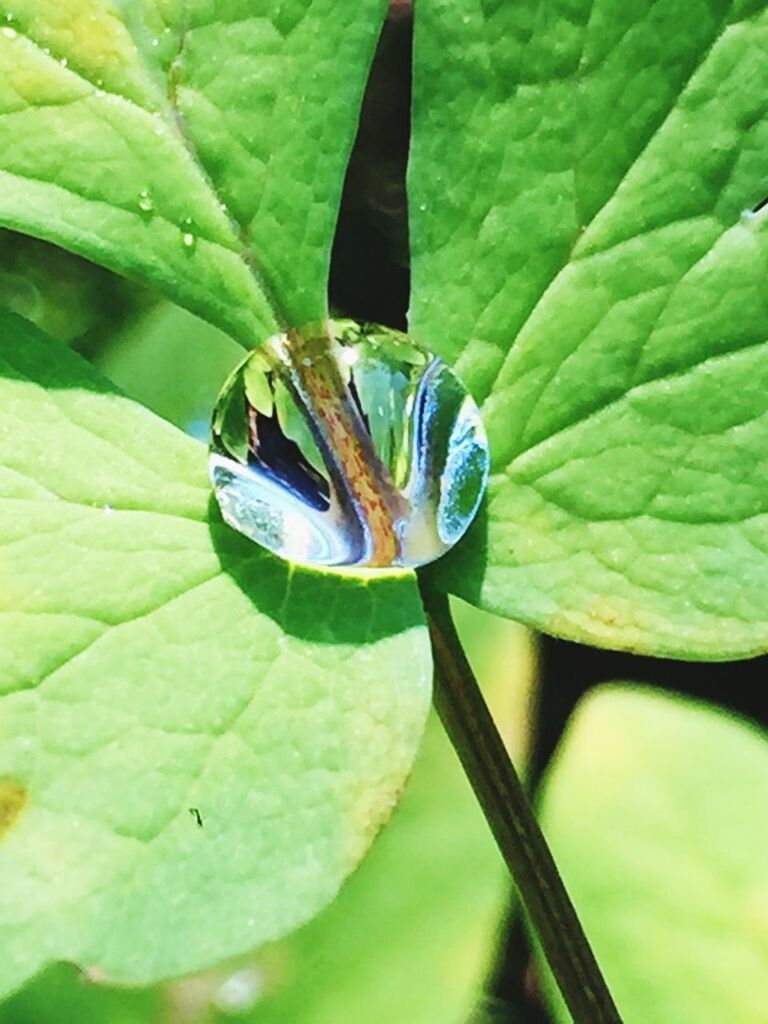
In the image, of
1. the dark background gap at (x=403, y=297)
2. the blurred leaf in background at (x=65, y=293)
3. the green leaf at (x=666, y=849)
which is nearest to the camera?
the dark background gap at (x=403, y=297)

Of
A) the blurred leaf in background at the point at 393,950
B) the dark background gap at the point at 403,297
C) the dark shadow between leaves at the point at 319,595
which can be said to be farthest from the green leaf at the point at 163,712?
the blurred leaf in background at the point at 393,950

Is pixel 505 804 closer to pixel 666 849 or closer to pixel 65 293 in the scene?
pixel 666 849

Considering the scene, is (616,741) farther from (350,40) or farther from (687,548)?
(350,40)

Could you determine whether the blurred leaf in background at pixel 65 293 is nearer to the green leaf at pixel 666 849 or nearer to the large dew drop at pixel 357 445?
the large dew drop at pixel 357 445

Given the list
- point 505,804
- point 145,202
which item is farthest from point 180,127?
point 505,804

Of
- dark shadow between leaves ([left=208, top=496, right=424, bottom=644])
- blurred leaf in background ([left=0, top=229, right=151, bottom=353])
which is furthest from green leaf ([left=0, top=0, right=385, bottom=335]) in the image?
blurred leaf in background ([left=0, top=229, right=151, bottom=353])

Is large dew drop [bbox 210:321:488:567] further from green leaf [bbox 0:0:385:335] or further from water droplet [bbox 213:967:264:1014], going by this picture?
water droplet [bbox 213:967:264:1014]
